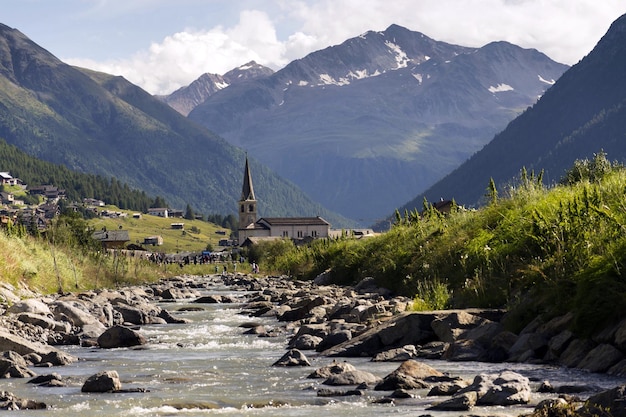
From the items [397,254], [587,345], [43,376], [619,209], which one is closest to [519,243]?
[619,209]

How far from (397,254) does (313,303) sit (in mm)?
9213

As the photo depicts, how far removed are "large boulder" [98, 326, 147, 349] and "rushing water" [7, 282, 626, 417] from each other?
2.35 feet

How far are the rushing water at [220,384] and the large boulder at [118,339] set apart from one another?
0.72 metres

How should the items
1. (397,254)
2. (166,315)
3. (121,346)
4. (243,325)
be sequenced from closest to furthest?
1. (121,346)
2. (243,325)
3. (166,315)
4. (397,254)

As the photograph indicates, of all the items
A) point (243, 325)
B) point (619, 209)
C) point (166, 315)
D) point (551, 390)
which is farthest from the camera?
point (166, 315)

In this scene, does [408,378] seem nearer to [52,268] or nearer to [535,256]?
[535,256]

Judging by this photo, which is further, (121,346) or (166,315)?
(166,315)

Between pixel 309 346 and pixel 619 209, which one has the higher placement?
pixel 619 209

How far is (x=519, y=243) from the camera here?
32188mm

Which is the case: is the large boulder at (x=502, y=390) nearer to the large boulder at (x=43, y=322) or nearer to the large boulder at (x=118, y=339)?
the large boulder at (x=118, y=339)

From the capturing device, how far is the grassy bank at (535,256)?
23.9m

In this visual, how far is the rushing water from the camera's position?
18.8 m

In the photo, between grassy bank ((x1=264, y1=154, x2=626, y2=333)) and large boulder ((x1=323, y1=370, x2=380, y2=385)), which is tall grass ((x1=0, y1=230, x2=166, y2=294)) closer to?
grassy bank ((x1=264, y1=154, x2=626, y2=333))

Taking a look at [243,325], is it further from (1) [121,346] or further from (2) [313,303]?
(1) [121,346]
